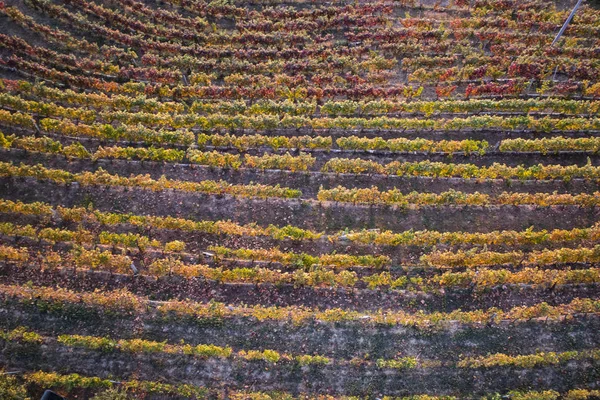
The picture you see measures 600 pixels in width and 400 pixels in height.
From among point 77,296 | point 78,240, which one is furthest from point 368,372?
point 78,240

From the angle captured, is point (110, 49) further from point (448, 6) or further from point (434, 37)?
point (448, 6)

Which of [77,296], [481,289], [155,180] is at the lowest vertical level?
[77,296]

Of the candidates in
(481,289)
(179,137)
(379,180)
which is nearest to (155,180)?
(179,137)

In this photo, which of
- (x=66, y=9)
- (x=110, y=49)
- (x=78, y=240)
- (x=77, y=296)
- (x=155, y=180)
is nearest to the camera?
(x=77, y=296)

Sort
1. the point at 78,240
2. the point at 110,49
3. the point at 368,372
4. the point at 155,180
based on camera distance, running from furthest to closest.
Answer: the point at 110,49 → the point at 155,180 → the point at 78,240 → the point at 368,372

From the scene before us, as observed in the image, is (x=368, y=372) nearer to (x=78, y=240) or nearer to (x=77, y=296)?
(x=77, y=296)

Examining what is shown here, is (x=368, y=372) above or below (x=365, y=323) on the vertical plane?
below

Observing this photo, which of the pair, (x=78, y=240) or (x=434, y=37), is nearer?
(x=78, y=240)
